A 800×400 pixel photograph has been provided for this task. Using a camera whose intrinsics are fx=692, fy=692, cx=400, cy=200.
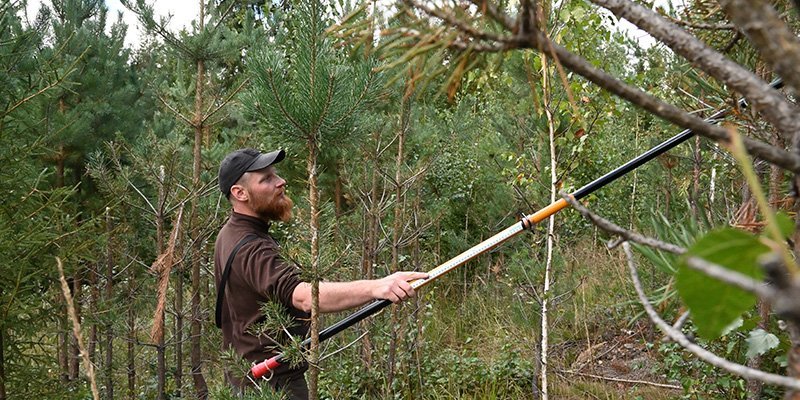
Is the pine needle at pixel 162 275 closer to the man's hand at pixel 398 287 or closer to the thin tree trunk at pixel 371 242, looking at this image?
the thin tree trunk at pixel 371 242

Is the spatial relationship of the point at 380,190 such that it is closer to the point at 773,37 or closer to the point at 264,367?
the point at 264,367

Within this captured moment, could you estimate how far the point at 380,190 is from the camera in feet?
19.1

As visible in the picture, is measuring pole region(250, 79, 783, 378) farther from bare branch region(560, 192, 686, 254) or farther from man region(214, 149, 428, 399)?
bare branch region(560, 192, 686, 254)

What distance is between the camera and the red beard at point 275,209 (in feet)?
10.3

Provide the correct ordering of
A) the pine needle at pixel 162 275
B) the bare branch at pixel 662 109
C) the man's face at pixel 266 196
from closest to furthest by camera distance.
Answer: the bare branch at pixel 662 109
the man's face at pixel 266 196
the pine needle at pixel 162 275

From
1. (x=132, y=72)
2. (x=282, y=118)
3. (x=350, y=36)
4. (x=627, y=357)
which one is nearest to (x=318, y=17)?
(x=282, y=118)

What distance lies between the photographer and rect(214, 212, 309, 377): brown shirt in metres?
2.67

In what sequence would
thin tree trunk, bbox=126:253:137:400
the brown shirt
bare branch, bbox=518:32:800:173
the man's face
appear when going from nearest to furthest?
1. bare branch, bbox=518:32:800:173
2. the brown shirt
3. the man's face
4. thin tree trunk, bbox=126:253:137:400

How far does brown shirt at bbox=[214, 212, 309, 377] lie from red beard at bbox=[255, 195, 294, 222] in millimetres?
46

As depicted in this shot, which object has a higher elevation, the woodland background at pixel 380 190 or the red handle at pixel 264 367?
the woodland background at pixel 380 190

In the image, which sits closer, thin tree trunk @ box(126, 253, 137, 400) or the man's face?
the man's face

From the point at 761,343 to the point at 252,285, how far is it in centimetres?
182

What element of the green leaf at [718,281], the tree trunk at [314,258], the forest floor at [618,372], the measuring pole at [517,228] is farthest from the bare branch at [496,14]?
the forest floor at [618,372]

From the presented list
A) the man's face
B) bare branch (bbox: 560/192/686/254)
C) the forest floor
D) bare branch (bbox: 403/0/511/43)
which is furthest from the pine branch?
the forest floor
